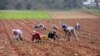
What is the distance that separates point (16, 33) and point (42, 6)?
59727 mm

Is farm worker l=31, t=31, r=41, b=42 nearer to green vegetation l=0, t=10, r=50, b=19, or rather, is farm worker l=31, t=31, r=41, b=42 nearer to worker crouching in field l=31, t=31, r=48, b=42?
worker crouching in field l=31, t=31, r=48, b=42

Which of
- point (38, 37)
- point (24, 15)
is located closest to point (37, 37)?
point (38, 37)

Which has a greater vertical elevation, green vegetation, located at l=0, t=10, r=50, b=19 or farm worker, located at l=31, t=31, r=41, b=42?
farm worker, located at l=31, t=31, r=41, b=42

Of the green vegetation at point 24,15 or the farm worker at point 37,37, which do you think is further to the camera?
the green vegetation at point 24,15

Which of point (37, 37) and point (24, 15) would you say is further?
point (24, 15)

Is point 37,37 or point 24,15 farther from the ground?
point 37,37

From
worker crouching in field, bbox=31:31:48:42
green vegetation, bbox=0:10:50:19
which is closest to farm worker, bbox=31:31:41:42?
worker crouching in field, bbox=31:31:48:42

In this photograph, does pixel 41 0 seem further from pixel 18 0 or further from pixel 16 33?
pixel 16 33

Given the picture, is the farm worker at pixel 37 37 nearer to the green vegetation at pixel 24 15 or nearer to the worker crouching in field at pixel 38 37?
the worker crouching in field at pixel 38 37

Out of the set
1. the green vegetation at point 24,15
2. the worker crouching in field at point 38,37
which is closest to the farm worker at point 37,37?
the worker crouching in field at point 38,37

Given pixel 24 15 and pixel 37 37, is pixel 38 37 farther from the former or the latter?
pixel 24 15

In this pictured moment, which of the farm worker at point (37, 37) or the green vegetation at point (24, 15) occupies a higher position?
the farm worker at point (37, 37)

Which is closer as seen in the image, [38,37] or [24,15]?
[38,37]

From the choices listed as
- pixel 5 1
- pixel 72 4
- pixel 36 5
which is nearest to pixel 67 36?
pixel 5 1
